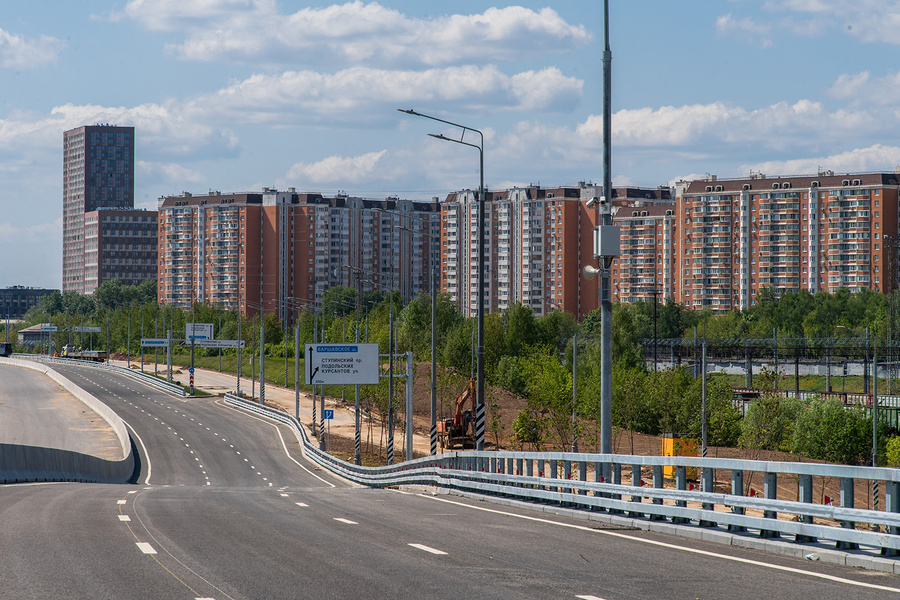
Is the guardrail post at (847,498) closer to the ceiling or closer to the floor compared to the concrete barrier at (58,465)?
closer to the ceiling

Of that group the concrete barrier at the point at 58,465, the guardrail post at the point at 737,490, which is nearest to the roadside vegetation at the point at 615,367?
the concrete barrier at the point at 58,465

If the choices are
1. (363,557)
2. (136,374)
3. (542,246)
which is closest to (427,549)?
(363,557)

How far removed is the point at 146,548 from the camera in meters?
12.7

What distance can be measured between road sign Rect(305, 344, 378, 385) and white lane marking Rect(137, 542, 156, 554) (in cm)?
4475

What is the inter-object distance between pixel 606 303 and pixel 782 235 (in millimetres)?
144322

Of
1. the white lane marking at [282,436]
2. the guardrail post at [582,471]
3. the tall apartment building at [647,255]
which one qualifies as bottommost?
the white lane marking at [282,436]

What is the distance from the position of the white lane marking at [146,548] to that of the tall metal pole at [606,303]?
8128 millimetres

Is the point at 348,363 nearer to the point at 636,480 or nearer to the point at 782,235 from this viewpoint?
the point at 636,480

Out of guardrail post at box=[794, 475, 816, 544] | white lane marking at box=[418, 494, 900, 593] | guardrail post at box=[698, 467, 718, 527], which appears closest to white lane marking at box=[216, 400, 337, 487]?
white lane marking at box=[418, 494, 900, 593]

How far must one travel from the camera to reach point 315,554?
1241 centimetres

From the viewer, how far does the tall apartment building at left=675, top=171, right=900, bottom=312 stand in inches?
5851

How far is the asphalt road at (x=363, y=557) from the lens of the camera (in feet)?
32.3

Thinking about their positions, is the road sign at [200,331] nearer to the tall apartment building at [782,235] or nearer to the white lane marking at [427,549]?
the tall apartment building at [782,235]

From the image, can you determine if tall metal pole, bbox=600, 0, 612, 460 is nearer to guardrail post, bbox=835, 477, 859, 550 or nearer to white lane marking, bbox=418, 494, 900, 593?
white lane marking, bbox=418, 494, 900, 593
